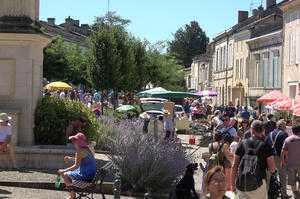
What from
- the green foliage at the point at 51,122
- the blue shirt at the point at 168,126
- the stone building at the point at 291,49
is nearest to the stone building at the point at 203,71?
the stone building at the point at 291,49

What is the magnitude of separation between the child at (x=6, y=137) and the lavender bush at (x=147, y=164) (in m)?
2.13

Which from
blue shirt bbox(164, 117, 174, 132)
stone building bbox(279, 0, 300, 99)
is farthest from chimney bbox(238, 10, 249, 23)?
blue shirt bbox(164, 117, 174, 132)

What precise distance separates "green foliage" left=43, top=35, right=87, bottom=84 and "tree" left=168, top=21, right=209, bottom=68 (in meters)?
51.8

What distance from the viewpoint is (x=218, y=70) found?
66.0 m

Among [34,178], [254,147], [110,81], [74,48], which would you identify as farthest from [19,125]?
[74,48]

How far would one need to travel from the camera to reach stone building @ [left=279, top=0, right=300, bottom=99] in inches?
1467

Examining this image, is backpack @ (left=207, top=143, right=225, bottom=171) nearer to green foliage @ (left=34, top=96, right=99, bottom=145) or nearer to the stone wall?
green foliage @ (left=34, top=96, right=99, bottom=145)

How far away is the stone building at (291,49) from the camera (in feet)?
122

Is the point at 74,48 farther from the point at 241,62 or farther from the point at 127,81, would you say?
the point at 127,81

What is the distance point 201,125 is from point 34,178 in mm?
16865

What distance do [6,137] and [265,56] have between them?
120ft

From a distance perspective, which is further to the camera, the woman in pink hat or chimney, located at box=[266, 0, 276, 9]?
chimney, located at box=[266, 0, 276, 9]

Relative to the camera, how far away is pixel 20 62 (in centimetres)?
1364

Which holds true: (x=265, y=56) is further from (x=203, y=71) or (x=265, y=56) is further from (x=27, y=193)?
(x=27, y=193)
